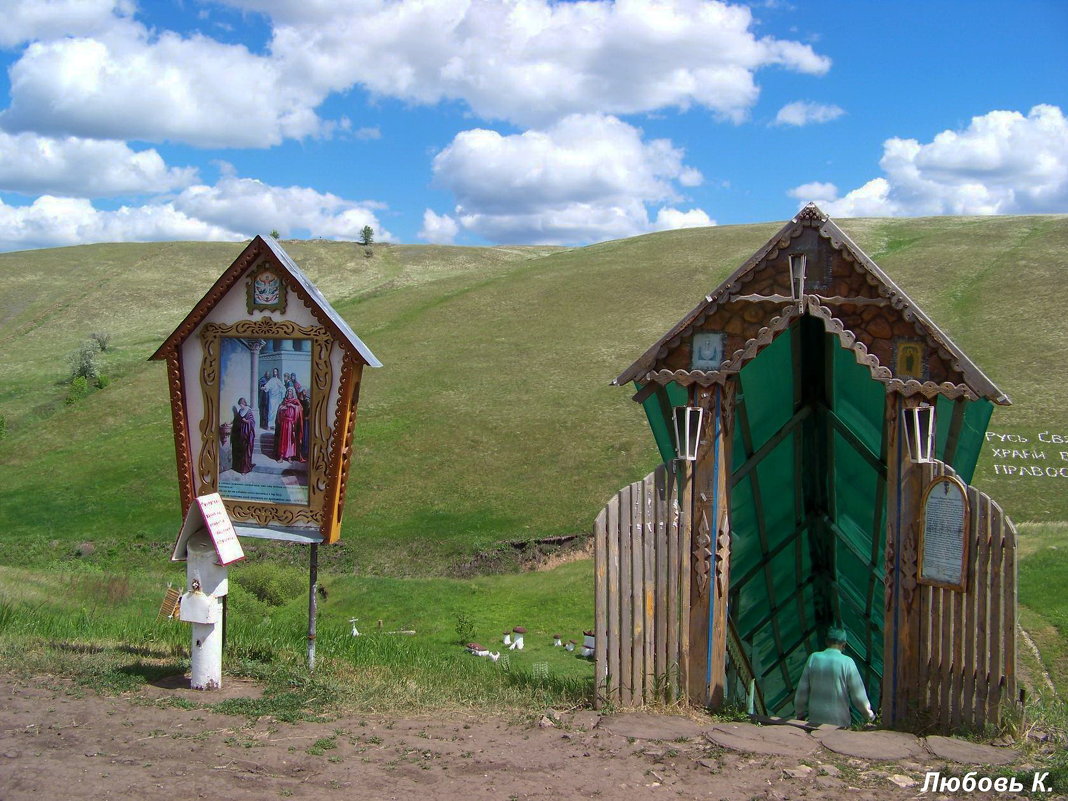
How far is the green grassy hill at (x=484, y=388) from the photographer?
3158cm

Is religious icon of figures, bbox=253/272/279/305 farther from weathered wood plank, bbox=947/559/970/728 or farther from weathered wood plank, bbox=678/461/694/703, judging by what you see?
weathered wood plank, bbox=947/559/970/728

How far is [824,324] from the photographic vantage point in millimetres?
9023

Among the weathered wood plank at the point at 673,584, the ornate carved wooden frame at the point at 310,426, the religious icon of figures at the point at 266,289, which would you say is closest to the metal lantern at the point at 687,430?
the weathered wood plank at the point at 673,584

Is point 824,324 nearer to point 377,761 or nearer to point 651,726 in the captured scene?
point 651,726

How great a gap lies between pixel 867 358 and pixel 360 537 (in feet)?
78.6

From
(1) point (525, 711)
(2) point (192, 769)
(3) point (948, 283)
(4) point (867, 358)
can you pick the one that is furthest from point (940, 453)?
(3) point (948, 283)

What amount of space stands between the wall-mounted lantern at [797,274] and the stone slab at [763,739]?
3.93 metres

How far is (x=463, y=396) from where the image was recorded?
4422 cm

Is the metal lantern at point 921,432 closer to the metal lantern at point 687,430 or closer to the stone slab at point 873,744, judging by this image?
the metal lantern at point 687,430

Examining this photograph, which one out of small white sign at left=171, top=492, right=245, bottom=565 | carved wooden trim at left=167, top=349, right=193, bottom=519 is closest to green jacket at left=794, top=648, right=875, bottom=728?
small white sign at left=171, top=492, right=245, bottom=565

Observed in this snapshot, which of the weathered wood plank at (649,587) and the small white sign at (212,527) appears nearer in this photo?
the weathered wood plank at (649,587)

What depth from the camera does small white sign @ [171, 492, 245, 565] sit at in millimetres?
9375

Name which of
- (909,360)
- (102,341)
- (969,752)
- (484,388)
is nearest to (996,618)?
(969,752)

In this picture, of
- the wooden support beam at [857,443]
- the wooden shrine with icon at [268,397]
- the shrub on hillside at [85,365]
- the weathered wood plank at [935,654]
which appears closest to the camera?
the weathered wood plank at [935,654]
